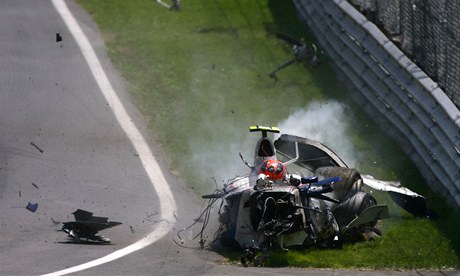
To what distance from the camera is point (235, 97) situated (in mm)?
22359

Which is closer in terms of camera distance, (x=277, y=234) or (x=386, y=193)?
(x=277, y=234)

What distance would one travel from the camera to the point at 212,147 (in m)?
20.5

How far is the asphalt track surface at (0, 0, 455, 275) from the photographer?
14000 millimetres

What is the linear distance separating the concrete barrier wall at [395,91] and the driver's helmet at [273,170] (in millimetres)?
3246

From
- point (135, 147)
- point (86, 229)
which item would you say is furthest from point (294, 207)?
point (135, 147)

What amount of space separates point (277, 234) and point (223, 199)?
1.44 m

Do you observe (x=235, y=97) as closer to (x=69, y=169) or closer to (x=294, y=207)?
(x=69, y=169)

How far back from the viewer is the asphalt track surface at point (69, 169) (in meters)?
14.0

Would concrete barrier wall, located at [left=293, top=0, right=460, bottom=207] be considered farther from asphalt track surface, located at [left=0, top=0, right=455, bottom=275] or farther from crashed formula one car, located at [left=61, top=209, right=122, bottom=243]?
crashed formula one car, located at [left=61, top=209, right=122, bottom=243]

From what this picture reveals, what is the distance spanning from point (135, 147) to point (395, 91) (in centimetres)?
567

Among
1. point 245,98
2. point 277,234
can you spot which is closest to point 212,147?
point 245,98

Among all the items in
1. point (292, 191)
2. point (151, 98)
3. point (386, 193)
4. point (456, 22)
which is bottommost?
point (151, 98)

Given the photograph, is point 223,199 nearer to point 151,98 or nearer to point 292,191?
point 292,191

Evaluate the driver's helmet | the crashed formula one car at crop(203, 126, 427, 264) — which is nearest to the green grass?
the crashed formula one car at crop(203, 126, 427, 264)
